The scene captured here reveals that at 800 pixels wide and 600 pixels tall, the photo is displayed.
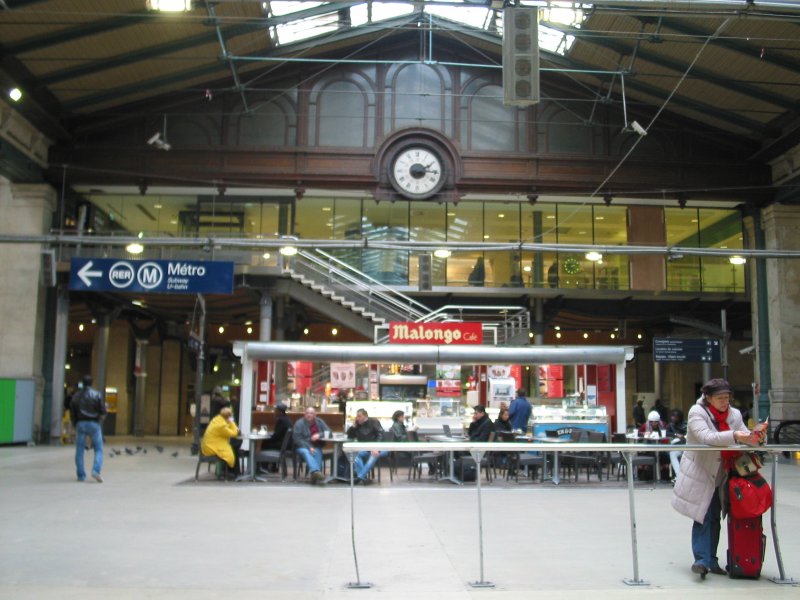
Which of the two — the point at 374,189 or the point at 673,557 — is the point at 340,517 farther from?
the point at 374,189

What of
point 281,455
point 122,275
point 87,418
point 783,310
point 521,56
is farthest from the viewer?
point 783,310

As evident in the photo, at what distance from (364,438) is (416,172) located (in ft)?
42.5

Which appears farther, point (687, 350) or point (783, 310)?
point (783, 310)

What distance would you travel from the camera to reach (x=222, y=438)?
15852 millimetres

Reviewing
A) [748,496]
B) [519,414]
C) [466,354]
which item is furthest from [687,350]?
[748,496]

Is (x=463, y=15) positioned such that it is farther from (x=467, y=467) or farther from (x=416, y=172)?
(x=467, y=467)

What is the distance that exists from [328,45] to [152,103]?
6025mm

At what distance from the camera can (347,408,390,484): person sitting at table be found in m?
15.8

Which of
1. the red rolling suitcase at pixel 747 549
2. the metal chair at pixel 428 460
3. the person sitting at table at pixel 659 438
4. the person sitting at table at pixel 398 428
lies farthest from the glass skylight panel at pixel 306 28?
the red rolling suitcase at pixel 747 549

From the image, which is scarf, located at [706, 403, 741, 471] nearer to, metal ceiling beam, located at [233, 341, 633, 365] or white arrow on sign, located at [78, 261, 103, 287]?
metal ceiling beam, located at [233, 341, 633, 365]

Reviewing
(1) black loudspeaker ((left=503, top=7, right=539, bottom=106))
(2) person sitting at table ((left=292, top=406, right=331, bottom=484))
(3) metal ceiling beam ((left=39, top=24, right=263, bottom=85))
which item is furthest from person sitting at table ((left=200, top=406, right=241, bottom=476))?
(3) metal ceiling beam ((left=39, top=24, right=263, bottom=85))

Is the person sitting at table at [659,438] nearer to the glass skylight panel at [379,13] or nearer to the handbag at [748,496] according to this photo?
the handbag at [748,496]

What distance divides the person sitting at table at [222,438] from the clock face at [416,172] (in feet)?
43.7

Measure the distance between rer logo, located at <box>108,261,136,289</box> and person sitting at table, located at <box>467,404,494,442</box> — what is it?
37.6ft
